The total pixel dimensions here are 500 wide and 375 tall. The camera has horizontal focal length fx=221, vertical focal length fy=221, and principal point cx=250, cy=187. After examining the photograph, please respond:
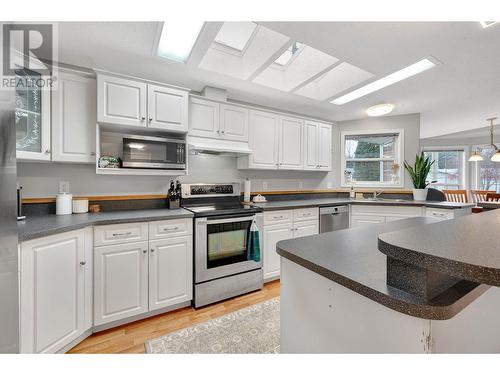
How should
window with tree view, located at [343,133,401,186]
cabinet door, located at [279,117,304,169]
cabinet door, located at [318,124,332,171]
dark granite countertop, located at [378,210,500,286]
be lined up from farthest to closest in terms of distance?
window with tree view, located at [343,133,401,186], cabinet door, located at [318,124,332,171], cabinet door, located at [279,117,304,169], dark granite countertop, located at [378,210,500,286]

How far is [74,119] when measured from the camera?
1.98 m

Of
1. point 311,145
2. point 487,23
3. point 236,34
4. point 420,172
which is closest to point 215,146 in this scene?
point 236,34

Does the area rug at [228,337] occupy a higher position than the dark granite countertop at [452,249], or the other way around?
the dark granite countertop at [452,249]

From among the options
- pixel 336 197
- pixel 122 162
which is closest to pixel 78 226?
pixel 122 162

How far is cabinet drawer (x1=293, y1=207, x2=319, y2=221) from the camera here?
9.43 ft

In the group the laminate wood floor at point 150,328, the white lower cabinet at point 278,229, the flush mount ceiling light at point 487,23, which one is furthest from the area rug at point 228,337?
→ the flush mount ceiling light at point 487,23

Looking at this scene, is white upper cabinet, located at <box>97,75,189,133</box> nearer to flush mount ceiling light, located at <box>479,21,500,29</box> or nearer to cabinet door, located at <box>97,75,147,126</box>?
cabinet door, located at <box>97,75,147,126</box>

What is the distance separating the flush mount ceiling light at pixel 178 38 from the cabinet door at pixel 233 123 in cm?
74

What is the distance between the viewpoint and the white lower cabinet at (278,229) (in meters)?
2.66

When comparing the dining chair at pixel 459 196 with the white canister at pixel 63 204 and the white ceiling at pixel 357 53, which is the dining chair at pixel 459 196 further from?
the white canister at pixel 63 204

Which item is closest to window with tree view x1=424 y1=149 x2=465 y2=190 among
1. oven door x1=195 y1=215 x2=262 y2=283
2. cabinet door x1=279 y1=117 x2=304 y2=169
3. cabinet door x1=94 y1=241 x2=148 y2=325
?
cabinet door x1=279 y1=117 x2=304 y2=169

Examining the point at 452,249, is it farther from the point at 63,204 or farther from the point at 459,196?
the point at 459,196

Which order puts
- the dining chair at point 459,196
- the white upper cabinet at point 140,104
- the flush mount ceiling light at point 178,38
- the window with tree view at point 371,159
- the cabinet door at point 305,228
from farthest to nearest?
the dining chair at point 459,196
the window with tree view at point 371,159
the cabinet door at point 305,228
the white upper cabinet at point 140,104
the flush mount ceiling light at point 178,38

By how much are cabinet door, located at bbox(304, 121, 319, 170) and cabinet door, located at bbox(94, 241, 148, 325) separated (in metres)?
2.55
